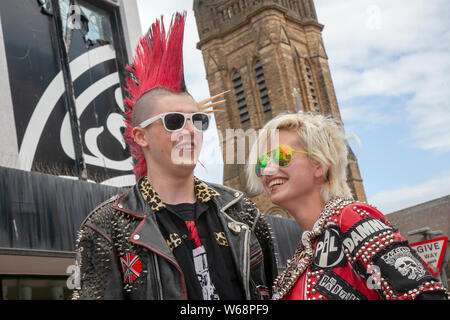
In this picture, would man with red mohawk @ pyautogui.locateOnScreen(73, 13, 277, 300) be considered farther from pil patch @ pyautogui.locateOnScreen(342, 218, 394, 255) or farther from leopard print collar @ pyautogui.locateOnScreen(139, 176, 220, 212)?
pil patch @ pyautogui.locateOnScreen(342, 218, 394, 255)

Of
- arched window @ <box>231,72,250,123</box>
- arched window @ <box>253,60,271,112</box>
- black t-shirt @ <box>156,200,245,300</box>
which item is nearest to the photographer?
black t-shirt @ <box>156,200,245,300</box>

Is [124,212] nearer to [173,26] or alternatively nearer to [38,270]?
[173,26]

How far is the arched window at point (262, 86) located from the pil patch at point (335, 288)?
33.8 metres

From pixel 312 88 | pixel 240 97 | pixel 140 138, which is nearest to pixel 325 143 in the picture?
pixel 140 138

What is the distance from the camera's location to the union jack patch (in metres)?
2.15

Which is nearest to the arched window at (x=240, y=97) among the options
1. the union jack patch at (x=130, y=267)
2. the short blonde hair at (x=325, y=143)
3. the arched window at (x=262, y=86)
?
the arched window at (x=262, y=86)

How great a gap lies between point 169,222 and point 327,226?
0.72 metres

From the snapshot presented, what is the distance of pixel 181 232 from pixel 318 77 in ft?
120

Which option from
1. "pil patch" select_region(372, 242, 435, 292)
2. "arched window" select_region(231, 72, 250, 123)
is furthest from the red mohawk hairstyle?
"arched window" select_region(231, 72, 250, 123)

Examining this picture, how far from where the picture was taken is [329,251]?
2061 mm

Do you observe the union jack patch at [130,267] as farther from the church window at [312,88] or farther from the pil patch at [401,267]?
the church window at [312,88]

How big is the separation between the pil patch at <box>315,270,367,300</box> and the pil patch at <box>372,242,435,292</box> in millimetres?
171

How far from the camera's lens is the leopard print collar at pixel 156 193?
7.80 ft

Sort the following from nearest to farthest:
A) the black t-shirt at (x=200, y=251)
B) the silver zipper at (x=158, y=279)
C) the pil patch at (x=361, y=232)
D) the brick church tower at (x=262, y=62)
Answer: the pil patch at (x=361, y=232), the silver zipper at (x=158, y=279), the black t-shirt at (x=200, y=251), the brick church tower at (x=262, y=62)
